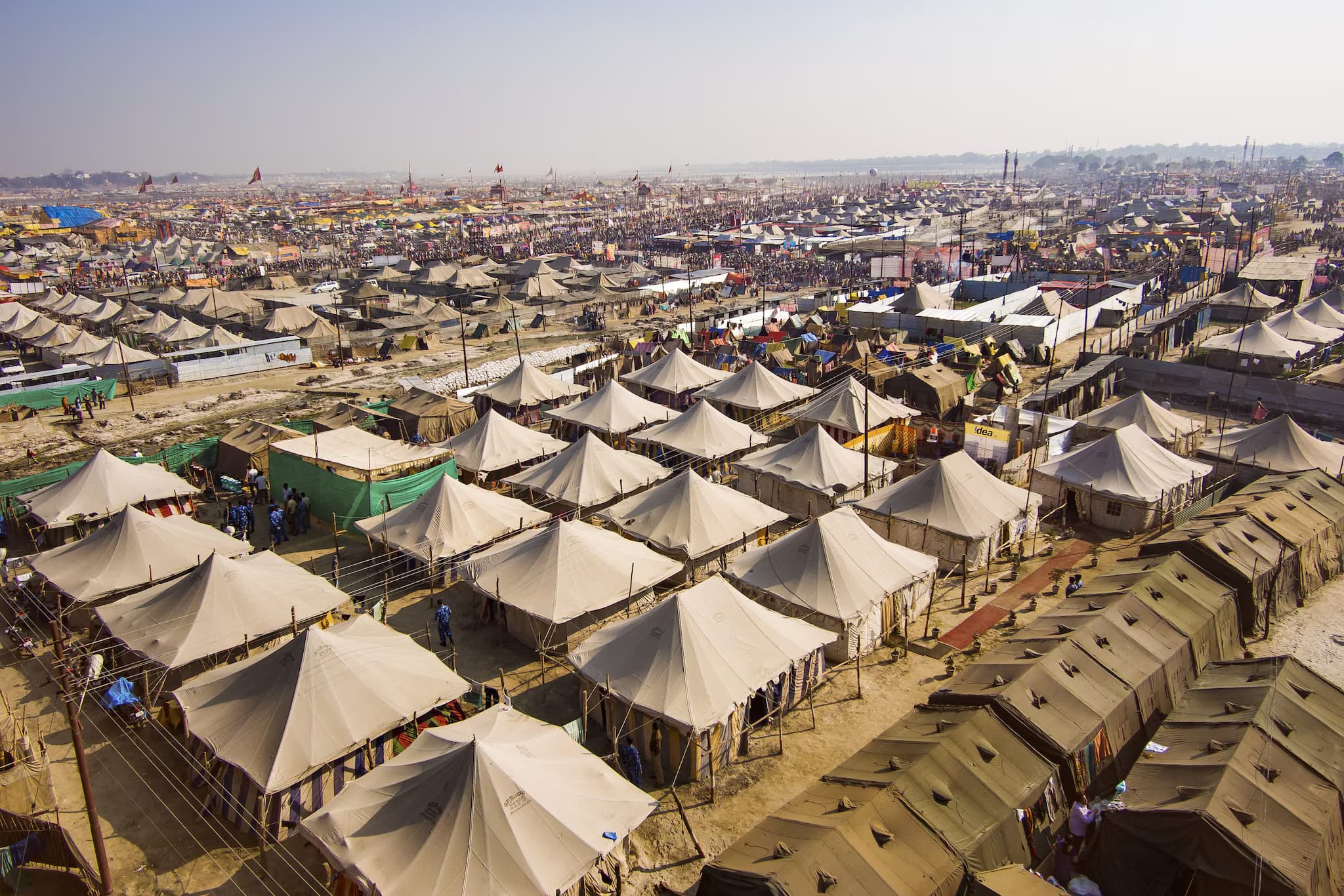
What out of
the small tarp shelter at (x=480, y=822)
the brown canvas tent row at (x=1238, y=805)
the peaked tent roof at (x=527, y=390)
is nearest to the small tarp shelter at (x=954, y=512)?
the brown canvas tent row at (x=1238, y=805)

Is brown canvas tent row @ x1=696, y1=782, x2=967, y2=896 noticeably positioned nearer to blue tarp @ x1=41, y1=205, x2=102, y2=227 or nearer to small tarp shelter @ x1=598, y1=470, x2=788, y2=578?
small tarp shelter @ x1=598, y1=470, x2=788, y2=578

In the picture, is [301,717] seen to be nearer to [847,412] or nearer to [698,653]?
[698,653]

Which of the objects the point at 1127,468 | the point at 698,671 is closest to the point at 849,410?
the point at 1127,468

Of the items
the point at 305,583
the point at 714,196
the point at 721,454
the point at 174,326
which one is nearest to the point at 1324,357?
the point at 721,454

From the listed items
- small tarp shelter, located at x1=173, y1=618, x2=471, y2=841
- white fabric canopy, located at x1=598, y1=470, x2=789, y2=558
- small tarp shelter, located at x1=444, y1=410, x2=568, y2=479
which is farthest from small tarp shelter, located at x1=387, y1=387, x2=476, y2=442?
small tarp shelter, located at x1=173, y1=618, x2=471, y2=841

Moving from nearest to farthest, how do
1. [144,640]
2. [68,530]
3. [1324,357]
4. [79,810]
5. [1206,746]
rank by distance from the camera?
[1206,746] < [79,810] < [144,640] < [68,530] < [1324,357]

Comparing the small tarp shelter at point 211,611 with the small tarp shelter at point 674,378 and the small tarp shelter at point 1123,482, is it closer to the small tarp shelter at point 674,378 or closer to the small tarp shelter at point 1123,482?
the small tarp shelter at point 674,378

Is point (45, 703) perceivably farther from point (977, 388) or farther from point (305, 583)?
point (977, 388)
